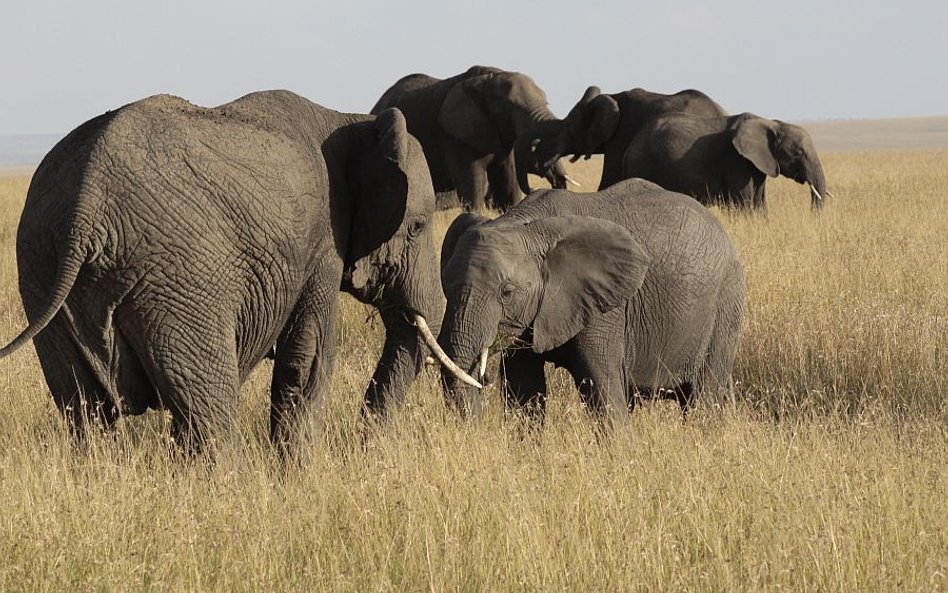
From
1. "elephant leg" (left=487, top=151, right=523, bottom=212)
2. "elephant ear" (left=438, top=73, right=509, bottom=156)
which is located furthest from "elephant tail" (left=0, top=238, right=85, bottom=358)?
"elephant leg" (left=487, top=151, right=523, bottom=212)

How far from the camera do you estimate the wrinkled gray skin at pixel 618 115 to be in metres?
18.7

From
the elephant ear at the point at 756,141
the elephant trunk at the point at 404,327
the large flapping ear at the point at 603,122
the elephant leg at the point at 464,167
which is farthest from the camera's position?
the large flapping ear at the point at 603,122

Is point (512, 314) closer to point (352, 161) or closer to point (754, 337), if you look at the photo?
point (352, 161)

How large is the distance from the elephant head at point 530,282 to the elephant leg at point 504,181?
1191cm

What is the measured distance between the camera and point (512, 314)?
6012 mm

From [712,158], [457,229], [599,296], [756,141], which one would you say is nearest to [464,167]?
[712,158]

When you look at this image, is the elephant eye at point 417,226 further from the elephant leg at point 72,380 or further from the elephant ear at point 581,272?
the elephant leg at point 72,380

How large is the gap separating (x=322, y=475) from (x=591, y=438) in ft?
3.74

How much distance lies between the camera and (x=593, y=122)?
62.2 feet

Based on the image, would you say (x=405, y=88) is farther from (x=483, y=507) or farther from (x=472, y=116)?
(x=483, y=507)

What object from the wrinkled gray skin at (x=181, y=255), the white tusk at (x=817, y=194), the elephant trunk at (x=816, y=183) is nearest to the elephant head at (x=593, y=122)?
the elephant trunk at (x=816, y=183)

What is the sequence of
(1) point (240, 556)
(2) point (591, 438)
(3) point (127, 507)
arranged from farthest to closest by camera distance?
(2) point (591, 438) → (3) point (127, 507) → (1) point (240, 556)

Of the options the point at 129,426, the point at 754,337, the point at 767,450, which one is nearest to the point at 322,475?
the point at 129,426

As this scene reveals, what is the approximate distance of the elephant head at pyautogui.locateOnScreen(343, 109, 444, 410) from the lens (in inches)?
238
